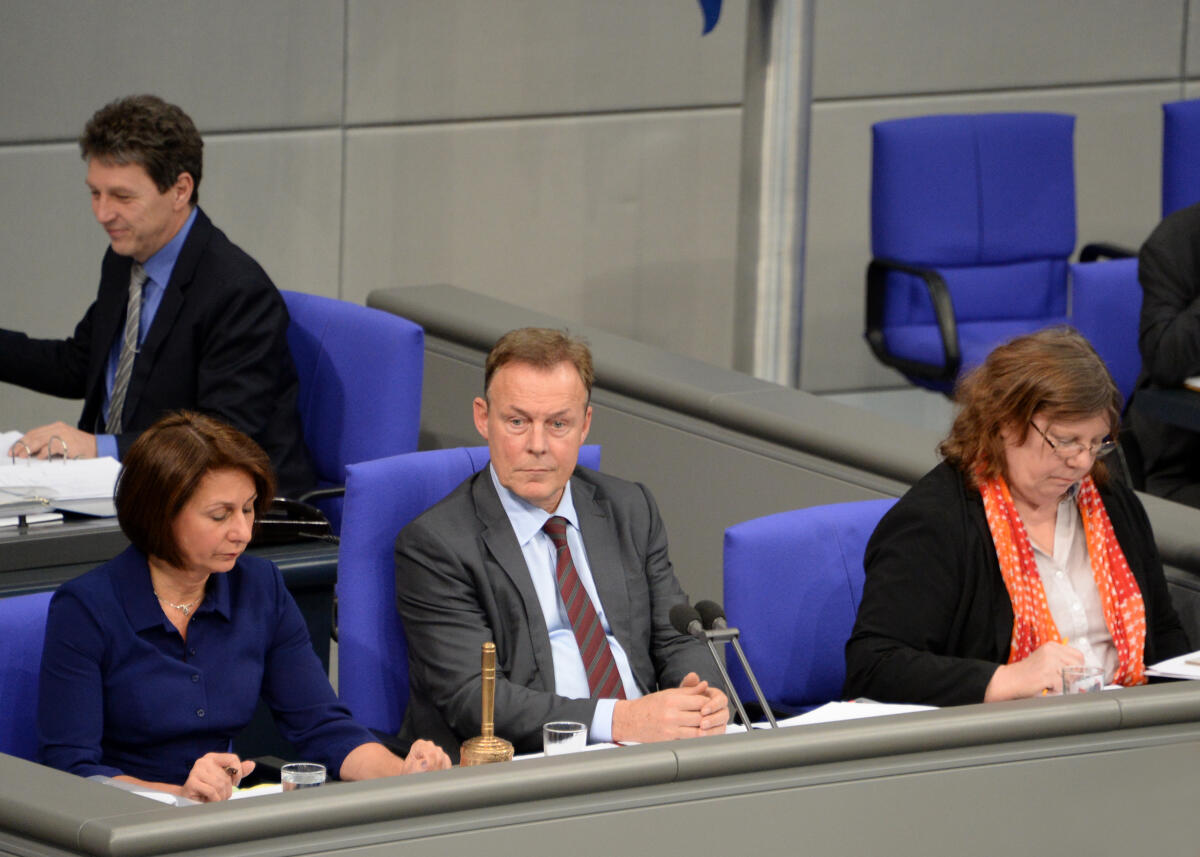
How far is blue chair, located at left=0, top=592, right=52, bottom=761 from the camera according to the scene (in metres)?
2.39

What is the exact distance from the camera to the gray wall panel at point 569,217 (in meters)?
5.42

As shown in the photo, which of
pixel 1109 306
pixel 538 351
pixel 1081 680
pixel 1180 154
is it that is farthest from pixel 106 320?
pixel 1180 154

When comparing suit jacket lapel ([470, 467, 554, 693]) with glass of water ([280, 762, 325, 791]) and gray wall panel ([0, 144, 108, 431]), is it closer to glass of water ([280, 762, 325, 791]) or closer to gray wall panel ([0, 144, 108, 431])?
glass of water ([280, 762, 325, 791])

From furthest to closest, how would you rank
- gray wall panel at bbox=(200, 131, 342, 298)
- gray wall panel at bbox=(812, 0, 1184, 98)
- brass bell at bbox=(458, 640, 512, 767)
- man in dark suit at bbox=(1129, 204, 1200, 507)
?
gray wall panel at bbox=(812, 0, 1184, 98) → gray wall panel at bbox=(200, 131, 342, 298) → man in dark suit at bbox=(1129, 204, 1200, 507) → brass bell at bbox=(458, 640, 512, 767)

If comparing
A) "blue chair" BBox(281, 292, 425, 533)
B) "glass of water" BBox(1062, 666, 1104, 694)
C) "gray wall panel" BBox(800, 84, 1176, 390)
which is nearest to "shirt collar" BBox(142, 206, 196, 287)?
"blue chair" BBox(281, 292, 425, 533)

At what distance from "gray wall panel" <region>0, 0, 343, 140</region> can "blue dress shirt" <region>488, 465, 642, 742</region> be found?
250 cm

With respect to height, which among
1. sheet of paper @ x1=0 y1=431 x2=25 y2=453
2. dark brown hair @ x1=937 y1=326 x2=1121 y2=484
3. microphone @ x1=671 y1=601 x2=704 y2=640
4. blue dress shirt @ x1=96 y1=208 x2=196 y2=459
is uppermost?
blue dress shirt @ x1=96 y1=208 x2=196 y2=459

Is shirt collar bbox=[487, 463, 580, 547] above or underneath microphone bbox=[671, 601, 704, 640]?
above

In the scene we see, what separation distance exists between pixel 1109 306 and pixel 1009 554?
196cm

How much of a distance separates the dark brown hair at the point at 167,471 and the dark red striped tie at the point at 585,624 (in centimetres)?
53

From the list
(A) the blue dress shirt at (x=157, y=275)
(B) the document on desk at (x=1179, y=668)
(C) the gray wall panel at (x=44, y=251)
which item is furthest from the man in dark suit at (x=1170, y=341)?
(C) the gray wall panel at (x=44, y=251)

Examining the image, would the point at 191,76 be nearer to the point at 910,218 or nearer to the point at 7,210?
the point at 7,210

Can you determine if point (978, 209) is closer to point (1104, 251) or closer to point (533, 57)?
point (1104, 251)

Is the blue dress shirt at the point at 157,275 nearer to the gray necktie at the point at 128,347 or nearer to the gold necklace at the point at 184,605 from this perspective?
the gray necktie at the point at 128,347
